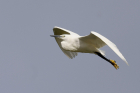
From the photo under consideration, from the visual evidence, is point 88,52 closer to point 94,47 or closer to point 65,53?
point 94,47

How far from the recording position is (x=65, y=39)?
13.1m

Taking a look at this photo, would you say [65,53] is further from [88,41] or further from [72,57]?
[88,41]

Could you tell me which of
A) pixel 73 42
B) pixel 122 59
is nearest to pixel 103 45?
pixel 73 42

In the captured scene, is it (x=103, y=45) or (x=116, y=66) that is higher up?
(x=103, y=45)

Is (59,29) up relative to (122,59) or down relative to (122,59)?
up

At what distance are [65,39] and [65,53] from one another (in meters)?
2.57

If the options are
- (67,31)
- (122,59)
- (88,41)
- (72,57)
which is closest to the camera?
(122,59)

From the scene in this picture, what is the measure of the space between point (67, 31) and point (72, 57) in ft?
6.18

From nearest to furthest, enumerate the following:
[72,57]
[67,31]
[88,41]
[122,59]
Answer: [122,59] < [88,41] < [67,31] < [72,57]

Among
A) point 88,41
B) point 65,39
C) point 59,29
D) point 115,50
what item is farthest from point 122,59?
point 59,29

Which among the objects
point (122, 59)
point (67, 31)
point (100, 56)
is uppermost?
point (67, 31)

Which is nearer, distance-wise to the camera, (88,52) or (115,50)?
(115,50)

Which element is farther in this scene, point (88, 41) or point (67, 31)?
point (67, 31)

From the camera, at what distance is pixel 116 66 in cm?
1268
